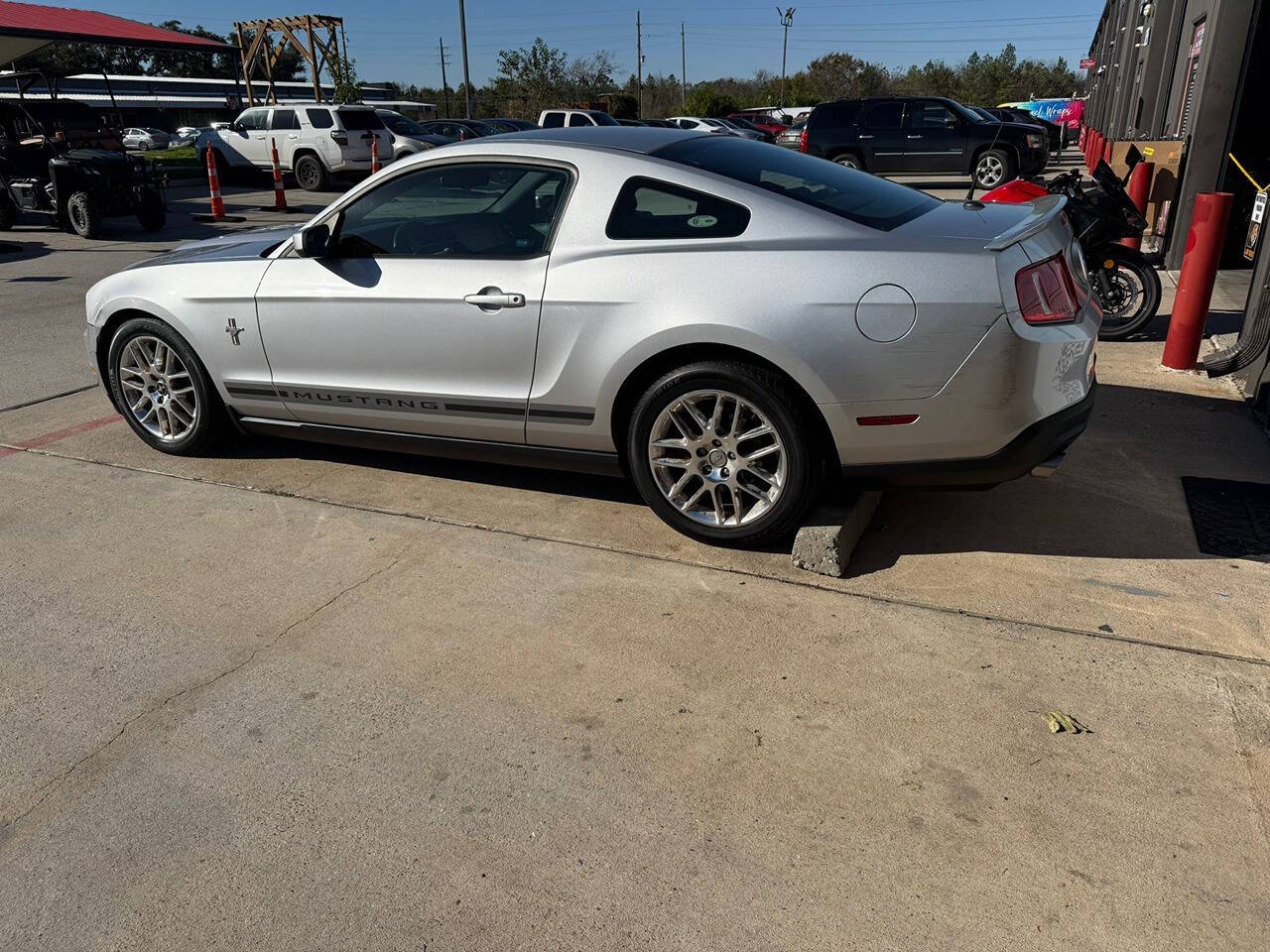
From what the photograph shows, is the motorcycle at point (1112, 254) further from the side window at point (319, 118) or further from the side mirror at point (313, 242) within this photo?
Answer: the side window at point (319, 118)

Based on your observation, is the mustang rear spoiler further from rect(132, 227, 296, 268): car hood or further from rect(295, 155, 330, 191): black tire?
rect(295, 155, 330, 191): black tire

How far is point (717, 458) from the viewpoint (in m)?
3.97

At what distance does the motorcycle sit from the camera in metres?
7.21

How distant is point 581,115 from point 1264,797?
994 inches

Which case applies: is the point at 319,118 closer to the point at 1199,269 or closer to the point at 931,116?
the point at 931,116

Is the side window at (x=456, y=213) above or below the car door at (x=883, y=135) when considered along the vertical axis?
above

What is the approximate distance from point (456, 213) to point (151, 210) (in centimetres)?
1219

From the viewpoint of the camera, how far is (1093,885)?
2371 millimetres

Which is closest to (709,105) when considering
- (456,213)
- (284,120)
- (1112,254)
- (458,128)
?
(458,128)

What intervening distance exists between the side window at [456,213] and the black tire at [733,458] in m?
0.90

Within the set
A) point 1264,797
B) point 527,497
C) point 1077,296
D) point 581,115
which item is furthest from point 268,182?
point 1264,797

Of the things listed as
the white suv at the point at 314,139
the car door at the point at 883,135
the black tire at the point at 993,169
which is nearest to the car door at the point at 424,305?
the black tire at the point at 993,169

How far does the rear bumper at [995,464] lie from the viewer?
3635mm

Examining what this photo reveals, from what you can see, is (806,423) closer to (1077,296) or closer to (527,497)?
(1077,296)
